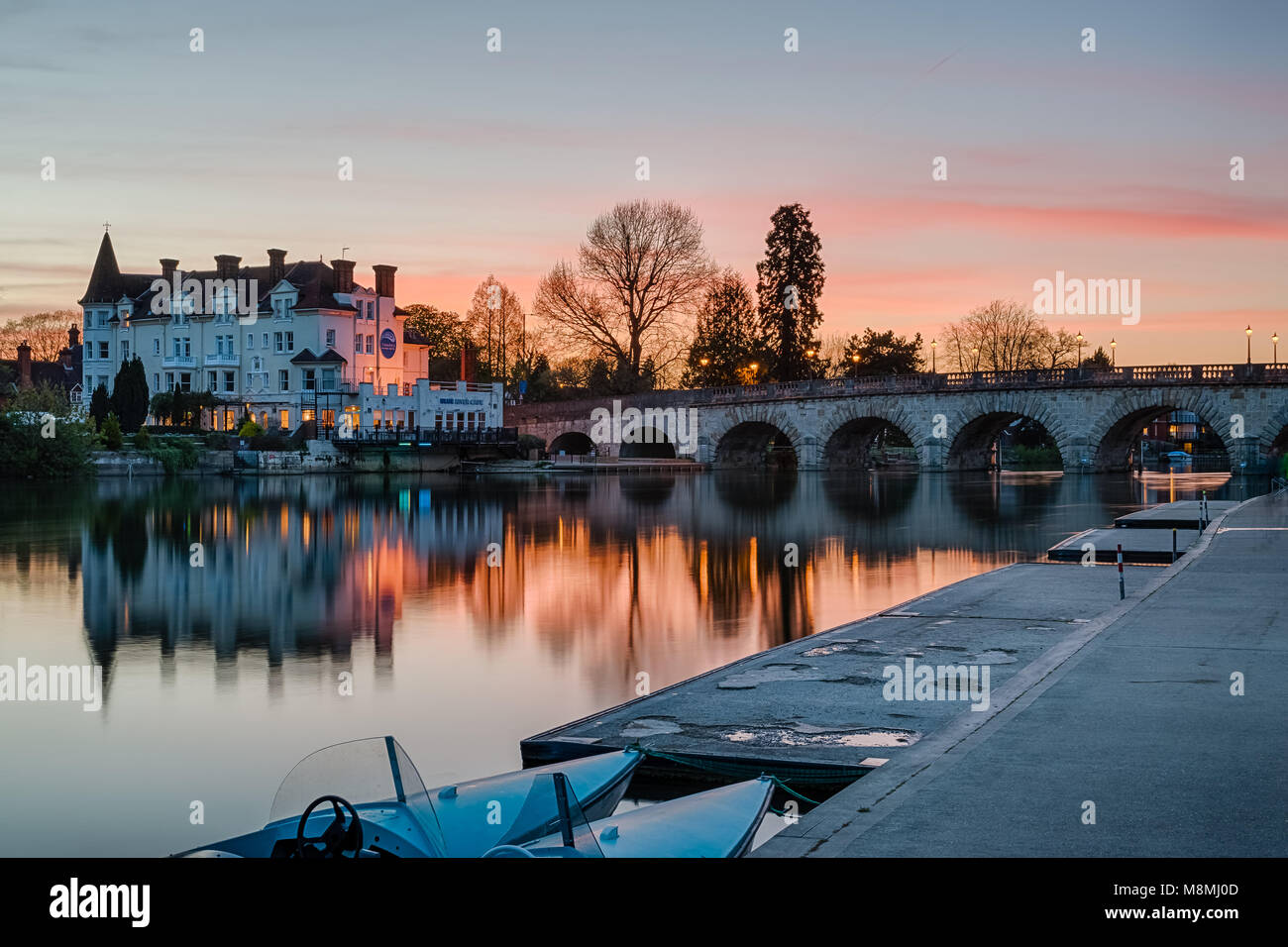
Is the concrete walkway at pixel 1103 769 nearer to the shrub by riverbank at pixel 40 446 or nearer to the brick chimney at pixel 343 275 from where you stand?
the shrub by riverbank at pixel 40 446

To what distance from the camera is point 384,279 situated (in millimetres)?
88875

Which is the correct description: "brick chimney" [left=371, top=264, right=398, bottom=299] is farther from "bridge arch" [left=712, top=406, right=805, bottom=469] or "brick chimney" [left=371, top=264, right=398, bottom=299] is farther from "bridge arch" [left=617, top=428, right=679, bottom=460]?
"bridge arch" [left=712, top=406, right=805, bottom=469]

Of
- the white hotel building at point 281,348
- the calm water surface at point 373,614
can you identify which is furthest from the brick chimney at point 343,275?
the calm water surface at point 373,614

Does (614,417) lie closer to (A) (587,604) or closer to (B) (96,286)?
(B) (96,286)

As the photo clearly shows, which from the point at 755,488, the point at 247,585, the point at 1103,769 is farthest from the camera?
the point at 755,488

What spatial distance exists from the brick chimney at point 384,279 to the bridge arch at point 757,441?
85.7ft

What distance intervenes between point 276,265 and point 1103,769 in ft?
288

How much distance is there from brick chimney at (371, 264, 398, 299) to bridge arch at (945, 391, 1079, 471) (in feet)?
130

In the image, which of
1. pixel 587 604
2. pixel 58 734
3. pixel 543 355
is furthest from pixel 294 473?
pixel 58 734

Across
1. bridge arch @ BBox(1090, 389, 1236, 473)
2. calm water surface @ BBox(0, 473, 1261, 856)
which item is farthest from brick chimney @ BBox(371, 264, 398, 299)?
bridge arch @ BBox(1090, 389, 1236, 473)

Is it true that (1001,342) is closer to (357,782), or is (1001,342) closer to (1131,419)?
(1131,419)

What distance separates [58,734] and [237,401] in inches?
2990

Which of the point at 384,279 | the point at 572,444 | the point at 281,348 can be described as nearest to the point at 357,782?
the point at 281,348
